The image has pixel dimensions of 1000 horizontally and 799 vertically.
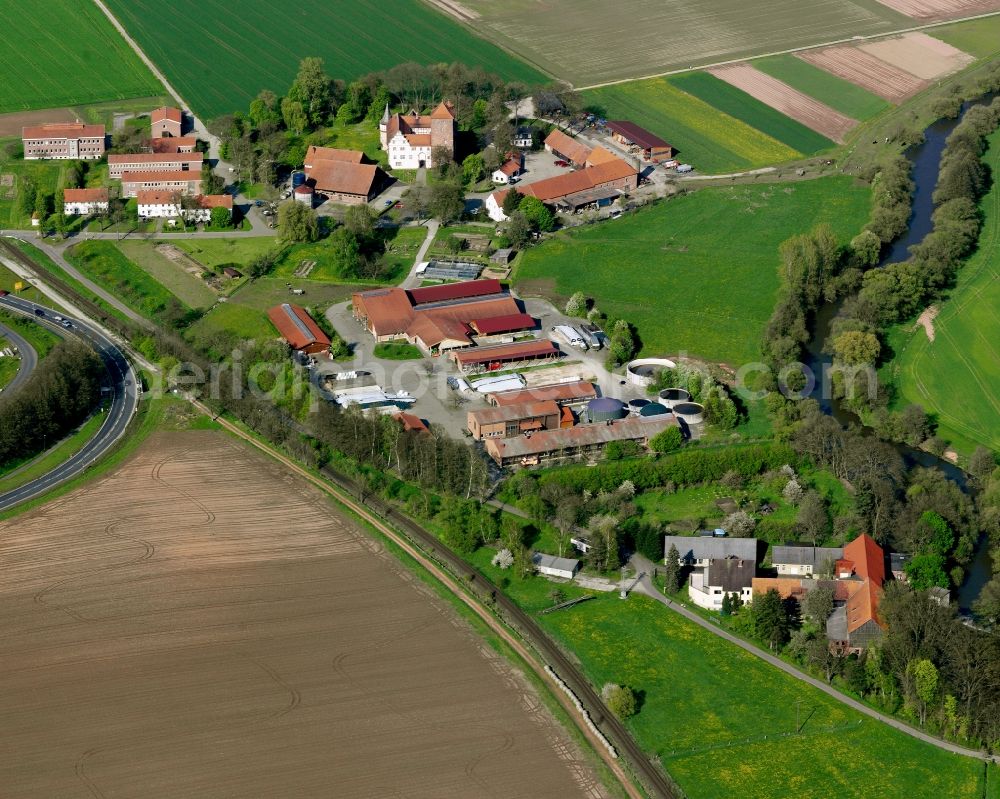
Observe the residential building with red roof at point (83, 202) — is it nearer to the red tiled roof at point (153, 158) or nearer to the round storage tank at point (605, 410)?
the red tiled roof at point (153, 158)

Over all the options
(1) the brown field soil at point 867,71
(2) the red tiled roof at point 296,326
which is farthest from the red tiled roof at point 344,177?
(1) the brown field soil at point 867,71

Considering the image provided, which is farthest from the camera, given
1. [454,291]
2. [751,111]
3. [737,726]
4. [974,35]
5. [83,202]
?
[974,35]

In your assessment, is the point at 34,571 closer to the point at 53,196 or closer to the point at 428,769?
the point at 428,769

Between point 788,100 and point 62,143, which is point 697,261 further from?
point 62,143

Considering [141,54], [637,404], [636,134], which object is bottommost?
[637,404]

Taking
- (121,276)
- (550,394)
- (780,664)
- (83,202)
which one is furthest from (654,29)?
(780,664)

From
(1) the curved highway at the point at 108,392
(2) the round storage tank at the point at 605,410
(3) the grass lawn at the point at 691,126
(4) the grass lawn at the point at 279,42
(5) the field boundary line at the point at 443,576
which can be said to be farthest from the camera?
(4) the grass lawn at the point at 279,42

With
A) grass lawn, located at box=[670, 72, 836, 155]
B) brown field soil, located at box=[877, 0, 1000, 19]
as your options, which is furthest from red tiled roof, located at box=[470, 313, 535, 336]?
brown field soil, located at box=[877, 0, 1000, 19]

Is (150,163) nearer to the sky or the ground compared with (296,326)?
nearer to the sky
